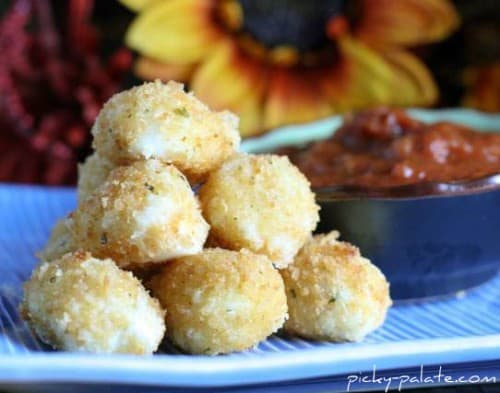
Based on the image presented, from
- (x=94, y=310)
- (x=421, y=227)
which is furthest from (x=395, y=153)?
(x=94, y=310)

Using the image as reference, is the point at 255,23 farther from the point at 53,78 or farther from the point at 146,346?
the point at 146,346

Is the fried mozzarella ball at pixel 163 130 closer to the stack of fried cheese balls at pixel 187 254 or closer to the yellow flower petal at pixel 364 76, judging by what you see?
the stack of fried cheese balls at pixel 187 254

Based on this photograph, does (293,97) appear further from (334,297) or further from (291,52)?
(334,297)

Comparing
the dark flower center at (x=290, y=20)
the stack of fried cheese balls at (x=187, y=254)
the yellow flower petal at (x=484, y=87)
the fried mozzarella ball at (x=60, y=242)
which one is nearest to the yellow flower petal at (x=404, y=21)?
the dark flower center at (x=290, y=20)

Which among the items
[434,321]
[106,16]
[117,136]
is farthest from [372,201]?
[106,16]

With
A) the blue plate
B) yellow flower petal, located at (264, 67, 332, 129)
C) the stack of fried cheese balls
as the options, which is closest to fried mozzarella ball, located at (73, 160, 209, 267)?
the stack of fried cheese balls
